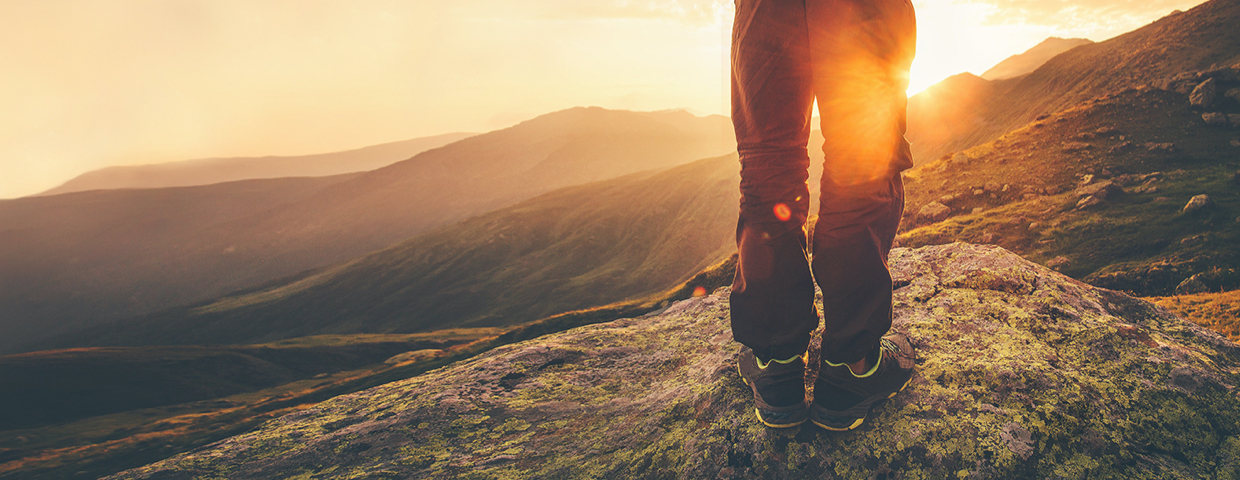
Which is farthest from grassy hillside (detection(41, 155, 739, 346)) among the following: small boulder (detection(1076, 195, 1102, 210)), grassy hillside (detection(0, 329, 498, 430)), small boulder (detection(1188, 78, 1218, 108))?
small boulder (detection(1076, 195, 1102, 210))

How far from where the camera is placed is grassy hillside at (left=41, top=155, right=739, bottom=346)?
125 metres

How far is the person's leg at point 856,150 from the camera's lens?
9.14 feet

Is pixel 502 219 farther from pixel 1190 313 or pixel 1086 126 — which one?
pixel 1190 313

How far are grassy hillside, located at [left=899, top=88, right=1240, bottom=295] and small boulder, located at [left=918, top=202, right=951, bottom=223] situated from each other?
1.19ft

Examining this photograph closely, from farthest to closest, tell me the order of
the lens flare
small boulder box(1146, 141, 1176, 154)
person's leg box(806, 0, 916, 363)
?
small boulder box(1146, 141, 1176, 154), the lens flare, person's leg box(806, 0, 916, 363)

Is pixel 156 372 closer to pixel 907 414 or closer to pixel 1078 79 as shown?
pixel 907 414

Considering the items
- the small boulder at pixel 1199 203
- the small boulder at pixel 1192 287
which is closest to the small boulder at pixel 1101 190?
the small boulder at pixel 1199 203

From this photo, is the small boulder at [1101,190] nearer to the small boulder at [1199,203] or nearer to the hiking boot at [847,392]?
the small boulder at [1199,203]

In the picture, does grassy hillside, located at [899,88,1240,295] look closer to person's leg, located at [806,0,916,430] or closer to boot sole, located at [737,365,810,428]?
person's leg, located at [806,0,916,430]

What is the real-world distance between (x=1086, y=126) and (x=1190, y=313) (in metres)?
27.7

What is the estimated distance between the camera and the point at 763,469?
284 centimetres

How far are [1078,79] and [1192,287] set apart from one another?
7338cm

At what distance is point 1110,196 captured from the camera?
26.0m

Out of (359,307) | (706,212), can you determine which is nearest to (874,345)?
(706,212)
